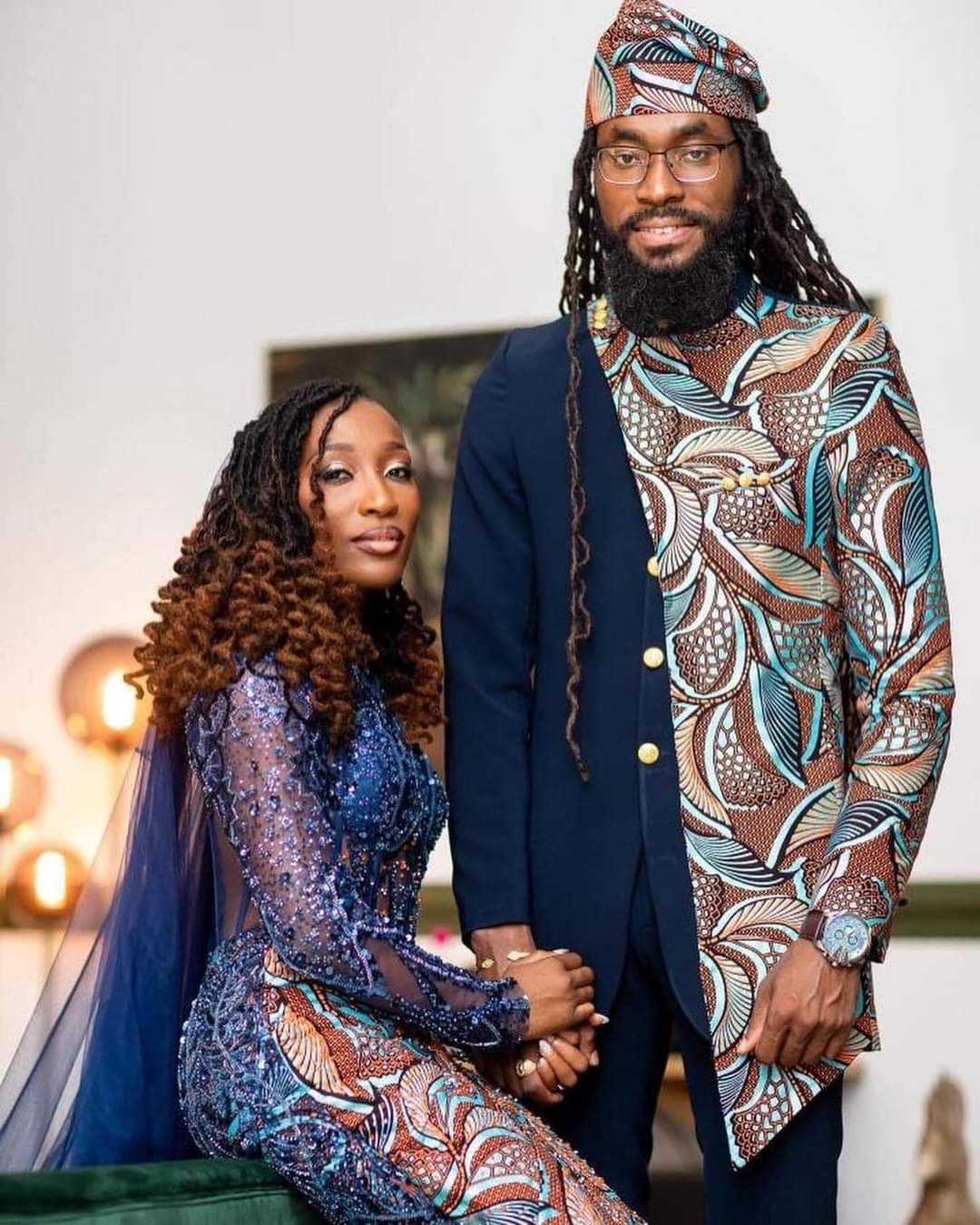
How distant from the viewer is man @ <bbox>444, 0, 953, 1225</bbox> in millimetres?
2320

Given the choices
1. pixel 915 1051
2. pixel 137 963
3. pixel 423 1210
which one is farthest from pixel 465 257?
pixel 423 1210

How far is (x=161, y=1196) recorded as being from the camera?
6.66ft

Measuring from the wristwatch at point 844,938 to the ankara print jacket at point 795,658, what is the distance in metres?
0.02

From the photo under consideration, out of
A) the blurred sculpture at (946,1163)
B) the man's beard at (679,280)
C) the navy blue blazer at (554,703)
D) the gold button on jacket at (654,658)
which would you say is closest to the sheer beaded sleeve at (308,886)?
the navy blue blazer at (554,703)

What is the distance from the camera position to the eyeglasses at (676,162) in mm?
2486

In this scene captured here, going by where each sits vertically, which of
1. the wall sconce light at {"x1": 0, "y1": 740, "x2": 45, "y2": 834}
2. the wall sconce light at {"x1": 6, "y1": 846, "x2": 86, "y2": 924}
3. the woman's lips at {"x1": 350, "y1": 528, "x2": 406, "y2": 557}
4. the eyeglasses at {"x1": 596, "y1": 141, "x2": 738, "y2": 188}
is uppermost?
the eyeglasses at {"x1": 596, "y1": 141, "x2": 738, "y2": 188}

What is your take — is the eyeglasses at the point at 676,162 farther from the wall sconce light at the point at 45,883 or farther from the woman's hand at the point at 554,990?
the wall sconce light at the point at 45,883

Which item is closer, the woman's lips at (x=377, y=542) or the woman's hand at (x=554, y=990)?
the woman's hand at (x=554, y=990)

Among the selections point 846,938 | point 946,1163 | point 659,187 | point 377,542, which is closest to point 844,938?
point 846,938

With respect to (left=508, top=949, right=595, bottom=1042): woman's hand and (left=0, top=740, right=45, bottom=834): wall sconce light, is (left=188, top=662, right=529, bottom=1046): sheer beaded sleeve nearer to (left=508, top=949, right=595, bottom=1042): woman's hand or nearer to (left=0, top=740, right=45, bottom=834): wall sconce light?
(left=508, top=949, right=595, bottom=1042): woman's hand

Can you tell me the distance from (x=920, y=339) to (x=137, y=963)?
9.60 feet

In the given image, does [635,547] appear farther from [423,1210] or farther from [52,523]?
[52,523]

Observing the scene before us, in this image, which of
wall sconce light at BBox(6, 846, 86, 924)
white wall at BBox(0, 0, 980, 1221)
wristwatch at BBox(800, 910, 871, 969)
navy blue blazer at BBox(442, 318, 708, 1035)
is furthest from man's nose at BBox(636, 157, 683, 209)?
wall sconce light at BBox(6, 846, 86, 924)

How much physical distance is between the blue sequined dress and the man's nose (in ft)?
2.20
